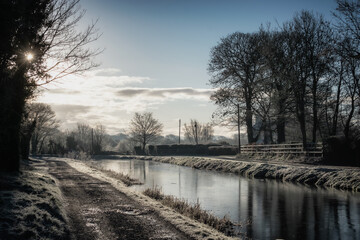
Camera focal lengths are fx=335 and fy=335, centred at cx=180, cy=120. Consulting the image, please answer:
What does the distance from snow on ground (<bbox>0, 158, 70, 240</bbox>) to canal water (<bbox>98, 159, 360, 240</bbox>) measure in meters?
5.56

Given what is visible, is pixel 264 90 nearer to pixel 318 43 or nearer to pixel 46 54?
pixel 318 43

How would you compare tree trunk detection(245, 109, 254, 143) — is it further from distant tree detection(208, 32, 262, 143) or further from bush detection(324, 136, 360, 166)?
bush detection(324, 136, 360, 166)

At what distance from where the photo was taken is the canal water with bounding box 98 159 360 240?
10.8 m

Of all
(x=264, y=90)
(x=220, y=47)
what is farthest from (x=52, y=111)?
(x=264, y=90)

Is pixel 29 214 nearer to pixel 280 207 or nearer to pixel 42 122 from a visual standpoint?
pixel 280 207

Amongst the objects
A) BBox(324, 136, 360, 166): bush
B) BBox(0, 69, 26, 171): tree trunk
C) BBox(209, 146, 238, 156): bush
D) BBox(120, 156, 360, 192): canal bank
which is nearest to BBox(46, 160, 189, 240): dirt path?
BBox(0, 69, 26, 171): tree trunk

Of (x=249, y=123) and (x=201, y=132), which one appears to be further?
(x=201, y=132)

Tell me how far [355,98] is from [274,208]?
24.3m

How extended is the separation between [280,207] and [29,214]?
33.7 feet

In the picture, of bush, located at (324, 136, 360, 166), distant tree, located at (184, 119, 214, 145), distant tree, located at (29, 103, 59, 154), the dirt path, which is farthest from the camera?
distant tree, located at (184, 119, 214, 145)

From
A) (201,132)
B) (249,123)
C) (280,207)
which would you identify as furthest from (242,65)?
(201,132)

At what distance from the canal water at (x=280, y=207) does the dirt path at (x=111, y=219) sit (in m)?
2.89

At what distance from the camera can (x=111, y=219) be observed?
33.2ft

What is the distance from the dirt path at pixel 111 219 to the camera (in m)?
8.71
